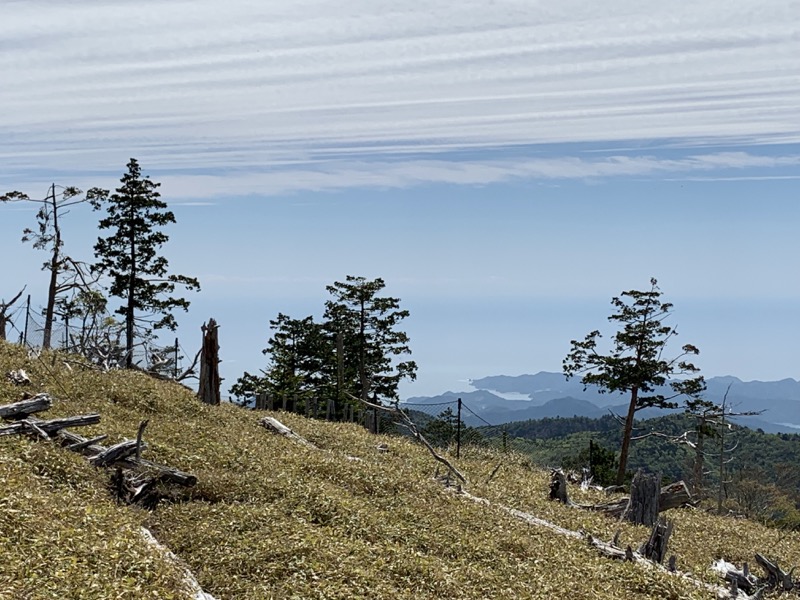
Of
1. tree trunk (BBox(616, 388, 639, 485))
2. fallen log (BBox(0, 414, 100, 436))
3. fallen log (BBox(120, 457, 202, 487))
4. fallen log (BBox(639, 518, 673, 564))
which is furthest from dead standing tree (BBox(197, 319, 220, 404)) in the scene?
tree trunk (BBox(616, 388, 639, 485))

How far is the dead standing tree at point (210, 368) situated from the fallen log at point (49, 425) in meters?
10.2

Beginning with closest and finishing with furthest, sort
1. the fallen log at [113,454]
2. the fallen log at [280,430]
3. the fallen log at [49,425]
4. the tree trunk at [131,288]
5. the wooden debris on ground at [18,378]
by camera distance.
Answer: the fallen log at [113,454] < the fallen log at [49,425] < the wooden debris on ground at [18,378] < the fallen log at [280,430] < the tree trunk at [131,288]

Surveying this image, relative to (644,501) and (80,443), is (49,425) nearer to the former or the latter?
(80,443)

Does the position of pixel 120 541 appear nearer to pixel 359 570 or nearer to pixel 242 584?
pixel 242 584

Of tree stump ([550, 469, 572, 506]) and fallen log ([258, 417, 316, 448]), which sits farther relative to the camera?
fallen log ([258, 417, 316, 448])

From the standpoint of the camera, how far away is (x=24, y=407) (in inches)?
631

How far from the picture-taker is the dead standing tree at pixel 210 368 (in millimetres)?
26344

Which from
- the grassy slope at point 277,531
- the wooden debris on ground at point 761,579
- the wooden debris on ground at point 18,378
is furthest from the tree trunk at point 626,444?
the wooden debris on ground at point 18,378

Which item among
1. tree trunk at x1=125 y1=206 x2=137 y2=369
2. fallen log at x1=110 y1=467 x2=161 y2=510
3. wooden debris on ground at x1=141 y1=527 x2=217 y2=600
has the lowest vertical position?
wooden debris on ground at x1=141 y1=527 x2=217 y2=600

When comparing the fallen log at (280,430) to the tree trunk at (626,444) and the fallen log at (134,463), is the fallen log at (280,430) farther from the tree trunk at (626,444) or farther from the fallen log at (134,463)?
the tree trunk at (626,444)

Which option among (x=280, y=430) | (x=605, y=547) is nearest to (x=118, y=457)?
(x=280, y=430)

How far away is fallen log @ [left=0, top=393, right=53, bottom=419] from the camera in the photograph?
15766 mm

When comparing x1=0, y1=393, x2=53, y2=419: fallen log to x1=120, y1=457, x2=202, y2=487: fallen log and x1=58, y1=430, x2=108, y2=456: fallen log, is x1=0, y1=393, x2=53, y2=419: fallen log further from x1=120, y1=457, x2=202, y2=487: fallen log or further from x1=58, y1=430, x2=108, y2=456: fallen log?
x1=120, y1=457, x2=202, y2=487: fallen log

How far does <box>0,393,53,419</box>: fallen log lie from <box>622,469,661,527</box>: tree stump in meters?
15.5
